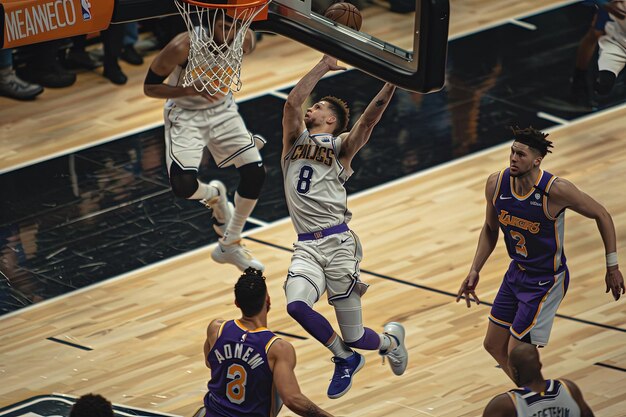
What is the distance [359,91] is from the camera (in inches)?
528

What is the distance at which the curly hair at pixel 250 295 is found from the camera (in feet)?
22.3

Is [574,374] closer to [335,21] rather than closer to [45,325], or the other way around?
[335,21]

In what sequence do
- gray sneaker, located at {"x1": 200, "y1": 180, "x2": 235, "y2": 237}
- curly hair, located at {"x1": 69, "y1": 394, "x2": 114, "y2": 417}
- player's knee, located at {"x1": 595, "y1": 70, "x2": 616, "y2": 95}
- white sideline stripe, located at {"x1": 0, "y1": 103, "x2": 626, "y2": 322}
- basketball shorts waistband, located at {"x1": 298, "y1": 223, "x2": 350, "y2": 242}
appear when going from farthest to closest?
1. player's knee, located at {"x1": 595, "y1": 70, "x2": 616, "y2": 95}
2. gray sneaker, located at {"x1": 200, "y1": 180, "x2": 235, "y2": 237}
3. white sideline stripe, located at {"x1": 0, "y1": 103, "x2": 626, "y2": 322}
4. basketball shorts waistband, located at {"x1": 298, "y1": 223, "x2": 350, "y2": 242}
5. curly hair, located at {"x1": 69, "y1": 394, "x2": 114, "y2": 417}

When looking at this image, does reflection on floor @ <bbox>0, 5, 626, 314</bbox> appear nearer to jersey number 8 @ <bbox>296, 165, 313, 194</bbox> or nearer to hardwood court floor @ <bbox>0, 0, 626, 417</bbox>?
hardwood court floor @ <bbox>0, 0, 626, 417</bbox>

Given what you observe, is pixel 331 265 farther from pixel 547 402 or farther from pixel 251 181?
pixel 251 181

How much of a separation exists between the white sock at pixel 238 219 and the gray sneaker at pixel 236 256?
1.8 inches

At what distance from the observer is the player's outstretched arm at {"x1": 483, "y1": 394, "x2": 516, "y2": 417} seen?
6379mm

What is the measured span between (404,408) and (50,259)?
345 centimetres

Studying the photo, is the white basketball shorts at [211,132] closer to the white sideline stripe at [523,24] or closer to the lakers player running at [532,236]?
the lakers player running at [532,236]

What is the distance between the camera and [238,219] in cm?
1014

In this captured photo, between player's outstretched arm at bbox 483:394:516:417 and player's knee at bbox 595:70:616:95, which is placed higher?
player's outstretched arm at bbox 483:394:516:417

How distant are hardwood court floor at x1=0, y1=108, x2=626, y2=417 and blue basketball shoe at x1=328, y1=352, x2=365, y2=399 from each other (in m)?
0.47

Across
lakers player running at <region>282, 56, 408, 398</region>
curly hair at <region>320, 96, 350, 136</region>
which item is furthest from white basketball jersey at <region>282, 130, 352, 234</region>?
curly hair at <region>320, 96, 350, 136</region>

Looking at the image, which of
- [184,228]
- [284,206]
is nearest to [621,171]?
[284,206]
